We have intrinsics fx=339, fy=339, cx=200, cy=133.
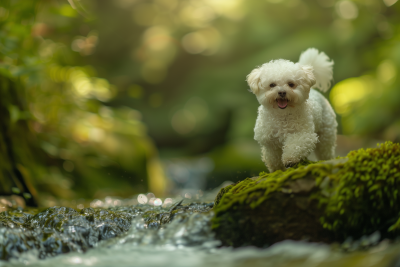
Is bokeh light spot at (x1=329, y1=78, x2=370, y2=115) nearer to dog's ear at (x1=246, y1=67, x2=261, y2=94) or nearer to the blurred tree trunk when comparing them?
dog's ear at (x1=246, y1=67, x2=261, y2=94)

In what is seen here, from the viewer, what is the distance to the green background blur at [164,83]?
5.09 meters

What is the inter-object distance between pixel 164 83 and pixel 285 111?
13464mm

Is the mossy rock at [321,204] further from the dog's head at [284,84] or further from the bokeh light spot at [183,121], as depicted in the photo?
the bokeh light spot at [183,121]

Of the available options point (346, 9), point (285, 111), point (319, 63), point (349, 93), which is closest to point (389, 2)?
point (346, 9)

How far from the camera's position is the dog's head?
2928mm

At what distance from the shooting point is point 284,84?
9.67ft

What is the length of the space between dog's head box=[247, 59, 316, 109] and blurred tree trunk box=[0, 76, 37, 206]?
303cm

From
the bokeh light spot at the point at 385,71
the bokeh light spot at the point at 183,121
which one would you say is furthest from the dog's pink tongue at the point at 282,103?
the bokeh light spot at the point at 183,121

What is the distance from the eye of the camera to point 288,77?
2.95m

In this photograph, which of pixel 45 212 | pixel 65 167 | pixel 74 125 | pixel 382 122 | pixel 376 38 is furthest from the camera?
pixel 376 38

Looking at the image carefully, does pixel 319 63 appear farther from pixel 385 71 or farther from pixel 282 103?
pixel 385 71

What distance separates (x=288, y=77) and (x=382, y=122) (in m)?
6.82

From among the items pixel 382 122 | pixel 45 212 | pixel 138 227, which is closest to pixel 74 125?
pixel 45 212

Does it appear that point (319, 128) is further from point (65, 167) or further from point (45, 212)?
point (65, 167)
